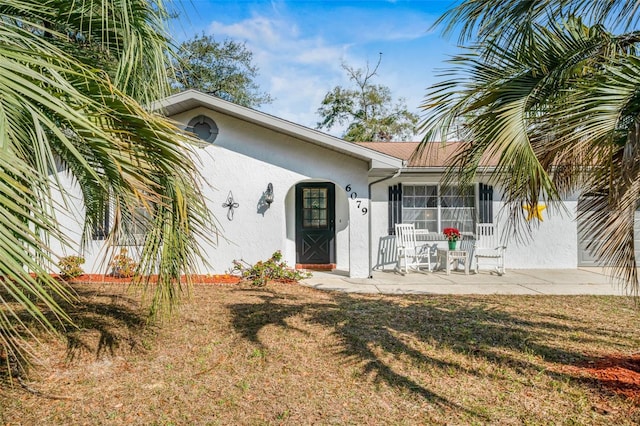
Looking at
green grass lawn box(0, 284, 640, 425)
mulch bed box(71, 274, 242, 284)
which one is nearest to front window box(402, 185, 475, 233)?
green grass lawn box(0, 284, 640, 425)

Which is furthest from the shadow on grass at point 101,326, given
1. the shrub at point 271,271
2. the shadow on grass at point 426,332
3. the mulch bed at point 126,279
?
the shrub at point 271,271

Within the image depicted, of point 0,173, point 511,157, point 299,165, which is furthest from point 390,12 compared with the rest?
point 0,173

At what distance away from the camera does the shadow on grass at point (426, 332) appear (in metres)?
4.45

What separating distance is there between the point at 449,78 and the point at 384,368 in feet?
10.4

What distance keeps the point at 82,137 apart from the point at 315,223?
347 inches

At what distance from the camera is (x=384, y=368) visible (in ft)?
14.7

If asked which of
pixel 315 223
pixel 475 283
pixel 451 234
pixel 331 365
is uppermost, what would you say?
pixel 315 223

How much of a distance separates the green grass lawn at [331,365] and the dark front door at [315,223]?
417 centimetres

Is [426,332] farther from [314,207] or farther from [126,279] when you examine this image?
[126,279]

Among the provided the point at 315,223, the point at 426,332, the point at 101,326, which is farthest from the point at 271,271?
the point at 426,332

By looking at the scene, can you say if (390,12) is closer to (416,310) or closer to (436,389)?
(416,310)

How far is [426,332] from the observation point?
5.49 metres

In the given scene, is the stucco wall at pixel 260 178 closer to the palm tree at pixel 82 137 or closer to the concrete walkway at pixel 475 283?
the concrete walkway at pixel 475 283

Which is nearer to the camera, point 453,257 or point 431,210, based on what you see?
point 453,257
